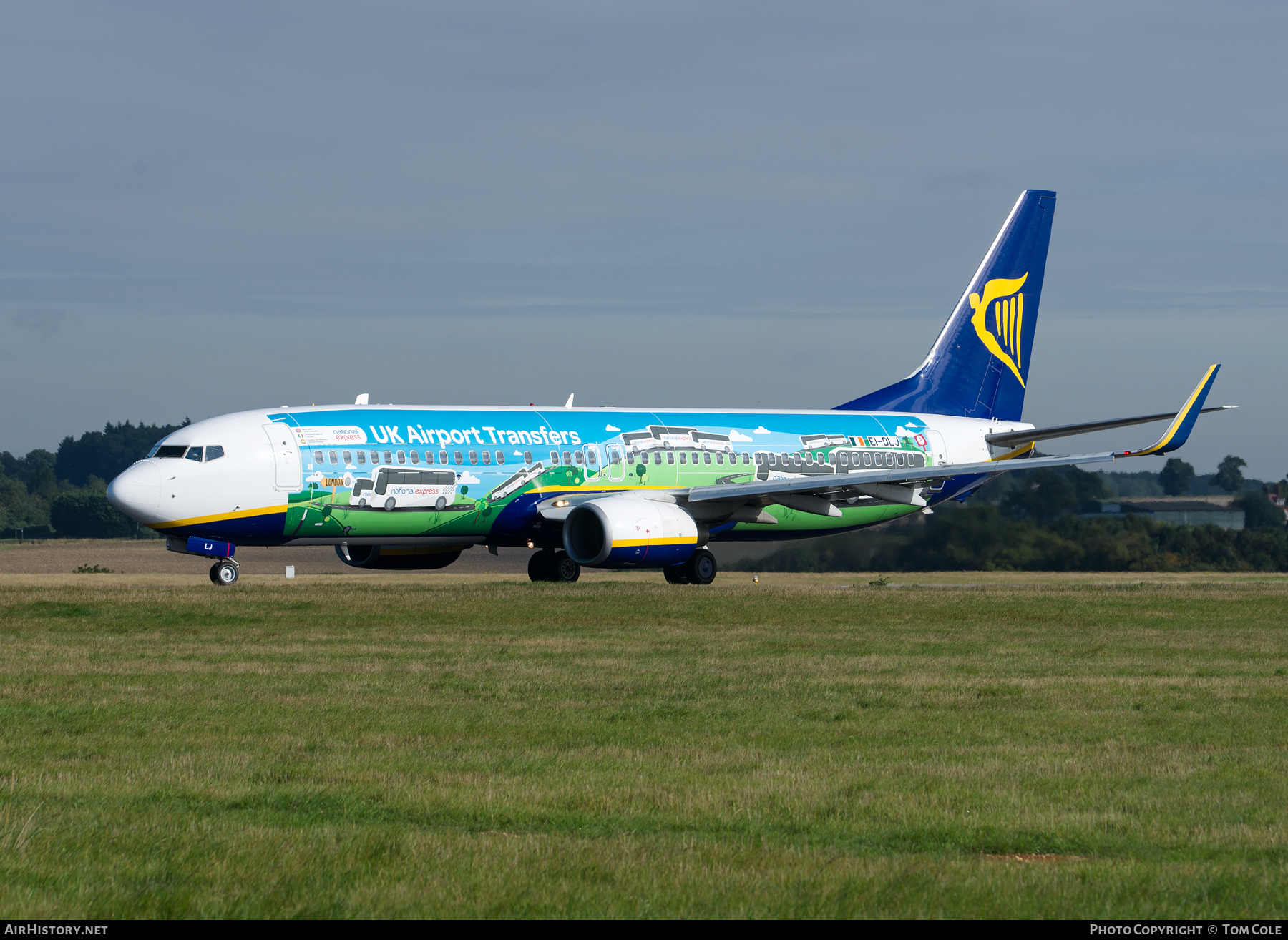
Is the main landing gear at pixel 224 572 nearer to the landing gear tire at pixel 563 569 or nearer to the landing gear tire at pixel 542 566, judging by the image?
the landing gear tire at pixel 542 566

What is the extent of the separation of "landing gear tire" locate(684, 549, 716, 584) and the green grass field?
12.3 metres

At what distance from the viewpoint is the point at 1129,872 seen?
7512 millimetres

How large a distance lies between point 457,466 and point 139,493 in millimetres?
6521

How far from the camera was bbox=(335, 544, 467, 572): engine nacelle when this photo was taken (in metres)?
33.6

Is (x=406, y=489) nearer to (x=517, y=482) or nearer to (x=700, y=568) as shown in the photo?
(x=517, y=482)

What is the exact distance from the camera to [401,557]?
3416 centimetres

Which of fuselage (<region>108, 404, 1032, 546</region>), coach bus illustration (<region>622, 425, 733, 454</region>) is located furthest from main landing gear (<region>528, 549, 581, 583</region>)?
coach bus illustration (<region>622, 425, 733, 454</region>)

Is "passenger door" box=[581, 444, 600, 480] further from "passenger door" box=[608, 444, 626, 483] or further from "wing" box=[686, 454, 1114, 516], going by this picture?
"wing" box=[686, 454, 1114, 516]

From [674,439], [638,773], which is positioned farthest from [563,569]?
[638,773]

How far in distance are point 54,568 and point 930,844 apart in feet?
167

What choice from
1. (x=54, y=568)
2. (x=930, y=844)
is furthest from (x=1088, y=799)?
(x=54, y=568)

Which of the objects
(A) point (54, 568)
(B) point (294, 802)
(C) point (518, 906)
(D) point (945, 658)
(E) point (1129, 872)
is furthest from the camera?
(A) point (54, 568)

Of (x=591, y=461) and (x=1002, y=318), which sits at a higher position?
(x=1002, y=318)

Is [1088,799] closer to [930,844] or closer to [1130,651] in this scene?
A: [930,844]
